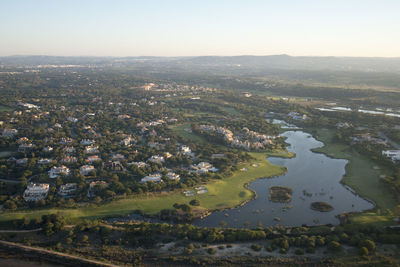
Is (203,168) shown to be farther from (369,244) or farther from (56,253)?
(369,244)

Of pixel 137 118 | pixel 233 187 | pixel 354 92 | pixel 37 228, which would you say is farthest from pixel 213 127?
pixel 354 92

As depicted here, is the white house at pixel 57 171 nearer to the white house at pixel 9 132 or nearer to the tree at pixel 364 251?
the white house at pixel 9 132

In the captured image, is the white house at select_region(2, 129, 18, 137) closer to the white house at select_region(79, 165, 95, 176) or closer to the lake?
the white house at select_region(79, 165, 95, 176)

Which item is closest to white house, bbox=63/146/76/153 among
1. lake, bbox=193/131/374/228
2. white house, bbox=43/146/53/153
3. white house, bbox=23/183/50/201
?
white house, bbox=43/146/53/153

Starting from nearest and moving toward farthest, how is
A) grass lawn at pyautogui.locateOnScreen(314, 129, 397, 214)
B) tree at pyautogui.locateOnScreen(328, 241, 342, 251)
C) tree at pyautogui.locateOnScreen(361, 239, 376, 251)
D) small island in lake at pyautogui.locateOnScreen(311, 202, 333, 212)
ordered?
1. tree at pyautogui.locateOnScreen(361, 239, 376, 251)
2. tree at pyautogui.locateOnScreen(328, 241, 342, 251)
3. small island in lake at pyautogui.locateOnScreen(311, 202, 333, 212)
4. grass lawn at pyautogui.locateOnScreen(314, 129, 397, 214)

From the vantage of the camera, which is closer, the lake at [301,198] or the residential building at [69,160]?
the lake at [301,198]

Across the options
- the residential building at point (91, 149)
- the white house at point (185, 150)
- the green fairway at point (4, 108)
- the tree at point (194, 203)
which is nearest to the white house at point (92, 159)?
the residential building at point (91, 149)

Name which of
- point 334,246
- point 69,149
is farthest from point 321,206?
point 69,149
